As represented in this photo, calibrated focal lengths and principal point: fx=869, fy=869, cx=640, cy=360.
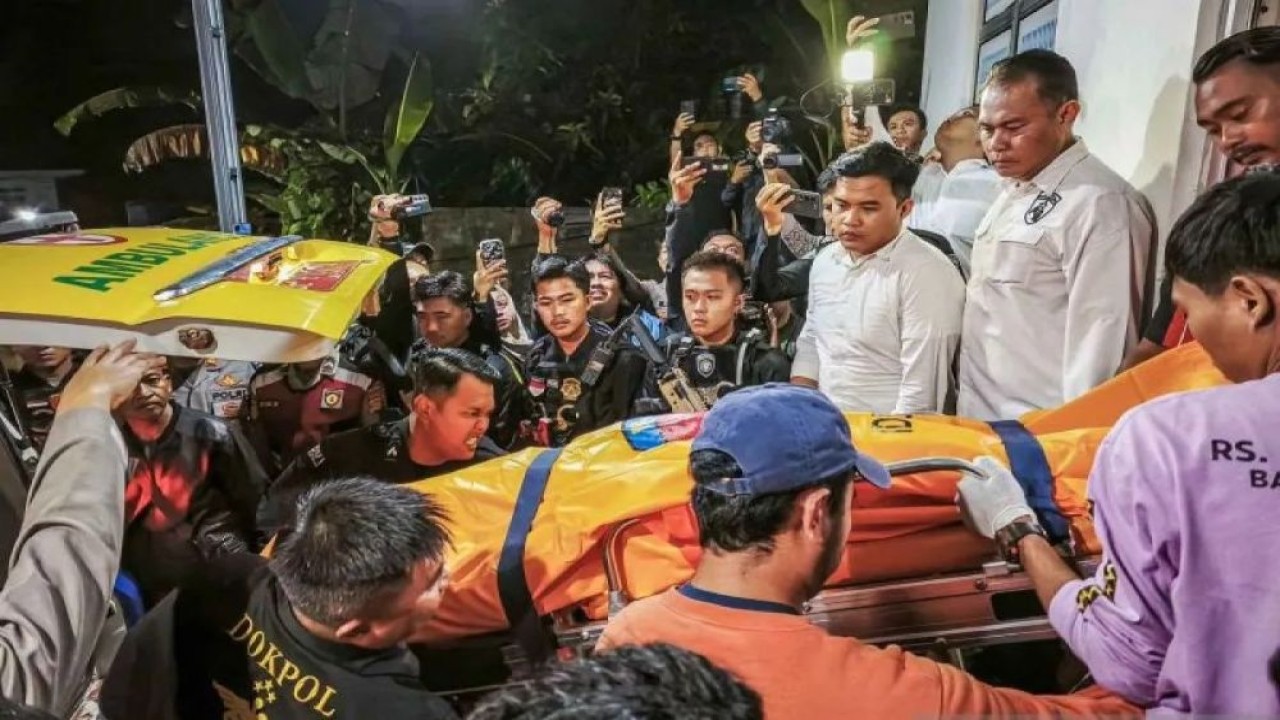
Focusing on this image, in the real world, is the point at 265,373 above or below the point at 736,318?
below

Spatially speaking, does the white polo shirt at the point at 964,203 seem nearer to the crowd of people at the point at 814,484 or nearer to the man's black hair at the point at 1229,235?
the crowd of people at the point at 814,484

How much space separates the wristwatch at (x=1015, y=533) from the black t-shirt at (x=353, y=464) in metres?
1.70

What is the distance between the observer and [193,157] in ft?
32.4

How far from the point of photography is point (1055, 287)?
2.30m

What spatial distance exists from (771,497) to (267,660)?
3.13 ft

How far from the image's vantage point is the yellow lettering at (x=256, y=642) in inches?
62.0

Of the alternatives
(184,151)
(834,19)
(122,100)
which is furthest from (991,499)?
(122,100)

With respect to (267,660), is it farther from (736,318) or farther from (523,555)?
(736,318)

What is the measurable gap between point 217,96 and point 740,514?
12.5 feet

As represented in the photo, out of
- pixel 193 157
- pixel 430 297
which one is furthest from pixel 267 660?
pixel 193 157

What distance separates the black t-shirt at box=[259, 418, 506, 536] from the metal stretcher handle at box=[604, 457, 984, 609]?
3.58ft

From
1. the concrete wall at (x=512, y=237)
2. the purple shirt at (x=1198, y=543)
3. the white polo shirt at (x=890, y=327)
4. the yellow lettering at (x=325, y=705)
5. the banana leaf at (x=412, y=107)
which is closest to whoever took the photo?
the purple shirt at (x=1198, y=543)

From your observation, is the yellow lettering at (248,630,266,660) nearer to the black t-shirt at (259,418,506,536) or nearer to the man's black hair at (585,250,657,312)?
the black t-shirt at (259,418,506,536)

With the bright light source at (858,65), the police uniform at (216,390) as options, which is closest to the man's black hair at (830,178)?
the bright light source at (858,65)
